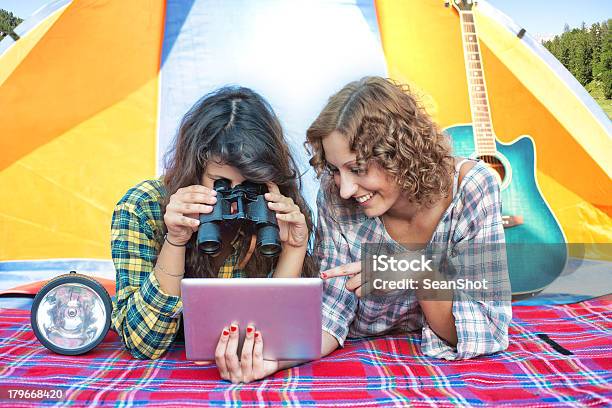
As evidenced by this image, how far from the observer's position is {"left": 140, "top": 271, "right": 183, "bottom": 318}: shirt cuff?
1634 millimetres

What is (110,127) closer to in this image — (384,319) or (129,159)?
(129,159)

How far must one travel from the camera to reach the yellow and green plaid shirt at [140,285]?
165 cm

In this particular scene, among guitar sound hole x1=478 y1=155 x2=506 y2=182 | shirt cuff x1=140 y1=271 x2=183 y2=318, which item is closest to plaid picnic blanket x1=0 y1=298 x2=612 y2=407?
shirt cuff x1=140 y1=271 x2=183 y2=318

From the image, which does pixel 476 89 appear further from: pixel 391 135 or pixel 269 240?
pixel 269 240

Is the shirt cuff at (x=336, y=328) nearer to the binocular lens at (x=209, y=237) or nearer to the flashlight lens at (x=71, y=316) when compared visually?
the binocular lens at (x=209, y=237)

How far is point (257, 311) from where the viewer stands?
148 cm

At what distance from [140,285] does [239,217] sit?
34 cm

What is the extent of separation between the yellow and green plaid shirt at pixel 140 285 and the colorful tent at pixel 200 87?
2.23 feet

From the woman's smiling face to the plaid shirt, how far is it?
15 cm

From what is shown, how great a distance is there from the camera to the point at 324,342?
175 centimetres

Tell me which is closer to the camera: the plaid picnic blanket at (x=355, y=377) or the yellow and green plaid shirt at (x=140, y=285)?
the plaid picnic blanket at (x=355, y=377)

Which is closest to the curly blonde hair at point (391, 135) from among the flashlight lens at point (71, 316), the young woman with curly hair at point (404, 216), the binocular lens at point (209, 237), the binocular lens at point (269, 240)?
the young woman with curly hair at point (404, 216)

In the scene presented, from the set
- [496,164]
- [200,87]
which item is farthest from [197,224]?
[496,164]

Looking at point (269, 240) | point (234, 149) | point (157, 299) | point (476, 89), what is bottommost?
point (157, 299)
